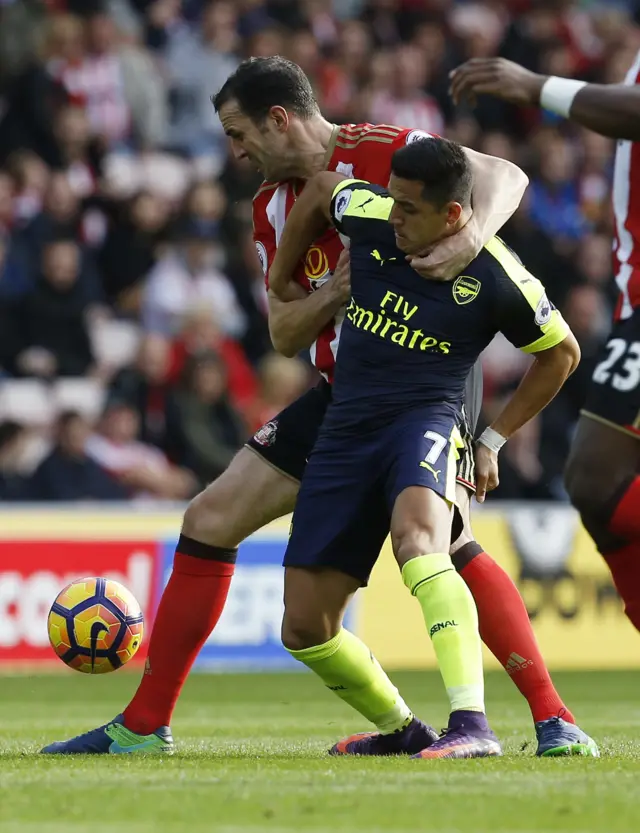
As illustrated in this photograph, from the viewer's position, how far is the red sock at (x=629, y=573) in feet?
15.9

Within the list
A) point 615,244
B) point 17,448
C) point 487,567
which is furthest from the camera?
point 17,448

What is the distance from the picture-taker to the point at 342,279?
5.33 metres

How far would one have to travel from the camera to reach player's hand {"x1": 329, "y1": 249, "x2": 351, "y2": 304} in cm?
531

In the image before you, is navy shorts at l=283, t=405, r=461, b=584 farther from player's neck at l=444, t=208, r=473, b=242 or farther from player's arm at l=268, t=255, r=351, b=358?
player's neck at l=444, t=208, r=473, b=242

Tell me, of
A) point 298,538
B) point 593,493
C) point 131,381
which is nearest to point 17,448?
point 131,381

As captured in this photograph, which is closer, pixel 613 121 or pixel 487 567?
pixel 613 121

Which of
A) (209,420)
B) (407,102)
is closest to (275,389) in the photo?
(209,420)

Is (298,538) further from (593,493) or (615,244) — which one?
(615,244)

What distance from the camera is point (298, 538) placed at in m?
5.19

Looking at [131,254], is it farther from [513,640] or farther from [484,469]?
[513,640]

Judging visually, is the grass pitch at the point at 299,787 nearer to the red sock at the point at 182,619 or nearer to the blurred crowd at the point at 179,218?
the red sock at the point at 182,619

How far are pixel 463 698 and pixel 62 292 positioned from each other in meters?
8.30

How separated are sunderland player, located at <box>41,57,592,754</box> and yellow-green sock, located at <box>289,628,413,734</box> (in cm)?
40

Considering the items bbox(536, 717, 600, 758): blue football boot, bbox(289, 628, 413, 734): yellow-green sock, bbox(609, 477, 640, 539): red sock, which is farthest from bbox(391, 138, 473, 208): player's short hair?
bbox(536, 717, 600, 758): blue football boot
